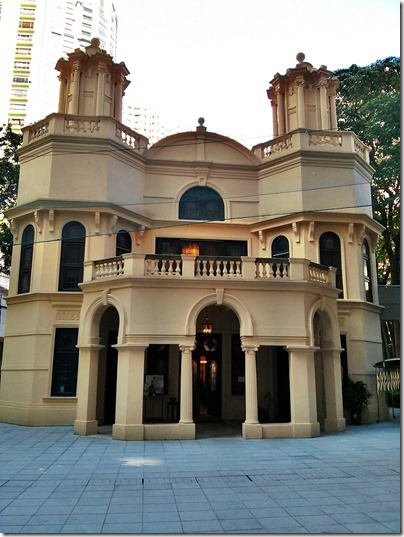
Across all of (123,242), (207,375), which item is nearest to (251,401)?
(207,375)

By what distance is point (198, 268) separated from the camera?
1293 centimetres

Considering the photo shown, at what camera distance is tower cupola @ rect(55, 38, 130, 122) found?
17406mm

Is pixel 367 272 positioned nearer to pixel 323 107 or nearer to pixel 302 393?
pixel 302 393

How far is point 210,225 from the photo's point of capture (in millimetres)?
17188

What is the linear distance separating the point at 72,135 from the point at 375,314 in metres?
13.1

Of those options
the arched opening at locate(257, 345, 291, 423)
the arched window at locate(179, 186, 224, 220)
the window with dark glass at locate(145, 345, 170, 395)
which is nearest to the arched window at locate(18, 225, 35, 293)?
the window with dark glass at locate(145, 345, 170, 395)

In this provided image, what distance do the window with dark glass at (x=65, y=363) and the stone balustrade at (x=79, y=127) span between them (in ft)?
23.2

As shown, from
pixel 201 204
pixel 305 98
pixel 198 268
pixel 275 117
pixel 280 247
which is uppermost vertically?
pixel 305 98

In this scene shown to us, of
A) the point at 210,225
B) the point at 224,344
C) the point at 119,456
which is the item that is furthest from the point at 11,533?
the point at 210,225

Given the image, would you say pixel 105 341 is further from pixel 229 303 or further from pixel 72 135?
pixel 72 135

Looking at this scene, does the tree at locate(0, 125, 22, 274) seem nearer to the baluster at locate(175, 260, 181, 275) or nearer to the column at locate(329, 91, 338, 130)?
the baluster at locate(175, 260, 181, 275)

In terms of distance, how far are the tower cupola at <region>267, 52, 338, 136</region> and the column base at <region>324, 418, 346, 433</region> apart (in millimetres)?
11015

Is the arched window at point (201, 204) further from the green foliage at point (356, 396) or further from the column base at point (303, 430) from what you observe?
the column base at point (303, 430)

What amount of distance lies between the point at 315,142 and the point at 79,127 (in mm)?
8888
